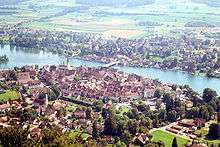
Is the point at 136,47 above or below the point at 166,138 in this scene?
below

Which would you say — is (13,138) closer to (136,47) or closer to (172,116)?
(172,116)

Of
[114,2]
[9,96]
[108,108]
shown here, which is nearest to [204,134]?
[108,108]

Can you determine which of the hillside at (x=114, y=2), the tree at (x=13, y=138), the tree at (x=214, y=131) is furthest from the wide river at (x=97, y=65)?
the hillside at (x=114, y=2)

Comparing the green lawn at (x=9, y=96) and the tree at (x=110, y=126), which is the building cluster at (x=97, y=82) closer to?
the green lawn at (x=9, y=96)

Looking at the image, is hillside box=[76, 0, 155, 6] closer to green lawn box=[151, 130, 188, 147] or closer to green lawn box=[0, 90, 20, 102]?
green lawn box=[0, 90, 20, 102]

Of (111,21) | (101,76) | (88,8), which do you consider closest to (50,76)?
(101,76)

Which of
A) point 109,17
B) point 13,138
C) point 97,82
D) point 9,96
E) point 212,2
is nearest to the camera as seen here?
point 13,138

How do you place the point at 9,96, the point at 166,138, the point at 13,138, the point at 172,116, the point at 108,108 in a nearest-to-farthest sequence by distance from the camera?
the point at 13,138 → the point at 166,138 → the point at 172,116 → the point at 108,108 → the point at 9,96
